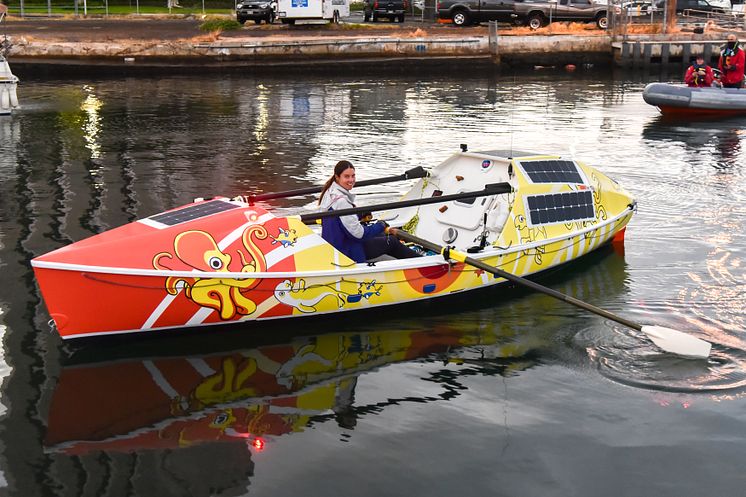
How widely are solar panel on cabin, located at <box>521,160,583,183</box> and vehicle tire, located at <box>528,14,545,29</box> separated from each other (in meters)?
37.9

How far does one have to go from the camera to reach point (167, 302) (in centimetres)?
1078

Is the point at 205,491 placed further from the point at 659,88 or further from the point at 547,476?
the point at 659,88

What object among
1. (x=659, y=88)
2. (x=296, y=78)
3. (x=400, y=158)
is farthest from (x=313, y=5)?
(x=400, y=158)

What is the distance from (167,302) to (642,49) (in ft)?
137

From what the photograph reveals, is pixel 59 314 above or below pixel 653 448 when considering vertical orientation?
above

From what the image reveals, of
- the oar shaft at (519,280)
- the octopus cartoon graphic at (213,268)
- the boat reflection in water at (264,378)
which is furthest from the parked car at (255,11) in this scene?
the octopus cartoon graphic at (213,268)

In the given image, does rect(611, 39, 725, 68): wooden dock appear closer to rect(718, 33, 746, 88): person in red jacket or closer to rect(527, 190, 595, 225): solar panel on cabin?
rect(718, 33, 746, 88): person in red jacket

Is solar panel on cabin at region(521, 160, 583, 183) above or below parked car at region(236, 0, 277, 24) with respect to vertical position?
below

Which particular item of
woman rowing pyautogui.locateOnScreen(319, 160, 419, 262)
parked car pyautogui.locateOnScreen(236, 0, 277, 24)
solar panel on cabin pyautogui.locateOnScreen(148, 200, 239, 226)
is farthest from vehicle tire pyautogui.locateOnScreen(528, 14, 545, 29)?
solar panel on cabin pyautogui.locateOnScreen(148, 200, 239, 226)

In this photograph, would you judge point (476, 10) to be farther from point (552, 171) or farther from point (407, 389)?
point (407, 389)

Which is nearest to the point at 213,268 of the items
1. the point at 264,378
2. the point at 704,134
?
the point at 264,378

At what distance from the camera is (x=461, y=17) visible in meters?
53.0

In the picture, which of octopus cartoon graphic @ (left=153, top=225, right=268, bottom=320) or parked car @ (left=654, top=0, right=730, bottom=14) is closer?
octopus cartoon graphic @ (left=153, top=225, right=268, bottom=320)

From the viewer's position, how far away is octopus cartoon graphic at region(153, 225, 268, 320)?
10.7 m
